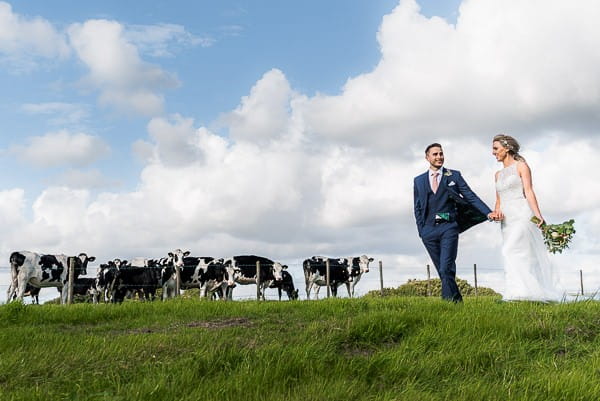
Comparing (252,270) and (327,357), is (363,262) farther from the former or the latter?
(327,357)

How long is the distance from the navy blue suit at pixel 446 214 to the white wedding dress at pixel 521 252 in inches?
17.7

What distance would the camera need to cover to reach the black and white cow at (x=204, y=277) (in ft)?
82.0

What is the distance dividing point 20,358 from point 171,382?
2.32m

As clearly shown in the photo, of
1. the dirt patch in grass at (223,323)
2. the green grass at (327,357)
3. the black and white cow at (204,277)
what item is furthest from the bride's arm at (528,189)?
the black and white cow at (204,277)

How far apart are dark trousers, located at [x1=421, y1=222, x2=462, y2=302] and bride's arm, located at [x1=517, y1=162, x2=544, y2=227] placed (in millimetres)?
1296

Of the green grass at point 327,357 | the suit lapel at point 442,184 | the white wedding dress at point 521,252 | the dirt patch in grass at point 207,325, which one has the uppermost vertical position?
the suit lapel at point 442,184

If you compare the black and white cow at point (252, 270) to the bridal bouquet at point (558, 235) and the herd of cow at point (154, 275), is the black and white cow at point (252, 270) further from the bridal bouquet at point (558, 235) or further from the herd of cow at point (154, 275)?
the bridal bouquet at point (558, 235)

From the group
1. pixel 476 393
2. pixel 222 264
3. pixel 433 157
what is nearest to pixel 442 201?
pixel 433 157

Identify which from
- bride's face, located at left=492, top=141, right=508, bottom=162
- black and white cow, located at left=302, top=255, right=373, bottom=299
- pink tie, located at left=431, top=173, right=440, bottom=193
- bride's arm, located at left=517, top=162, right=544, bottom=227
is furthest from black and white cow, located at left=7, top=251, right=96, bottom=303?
bride's arm, located at left=517, top=162, right=544, bottom=227

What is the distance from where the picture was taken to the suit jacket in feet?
33.5

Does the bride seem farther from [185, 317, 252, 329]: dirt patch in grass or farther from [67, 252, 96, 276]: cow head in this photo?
[67, 252, 96, 276]: cow head

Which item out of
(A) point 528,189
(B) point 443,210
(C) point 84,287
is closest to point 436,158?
(B) point 443,210

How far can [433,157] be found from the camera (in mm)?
10281

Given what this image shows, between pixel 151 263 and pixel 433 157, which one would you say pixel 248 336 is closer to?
pixel 433 157
